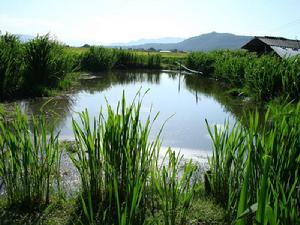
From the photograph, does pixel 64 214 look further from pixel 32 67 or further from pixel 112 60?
pixel 112 60

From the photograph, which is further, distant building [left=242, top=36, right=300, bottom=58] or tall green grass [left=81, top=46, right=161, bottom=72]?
tall green grass [left=81, top=46, right=161, bottom=72]

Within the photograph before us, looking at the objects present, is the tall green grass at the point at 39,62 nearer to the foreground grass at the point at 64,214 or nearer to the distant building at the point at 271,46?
the foreground grass at the point at 64,214

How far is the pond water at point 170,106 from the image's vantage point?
7.84 metres

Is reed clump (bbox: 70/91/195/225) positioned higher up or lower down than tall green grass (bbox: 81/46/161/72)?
lower down

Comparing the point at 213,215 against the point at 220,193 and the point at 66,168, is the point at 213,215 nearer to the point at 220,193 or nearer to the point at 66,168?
the point at 220,193

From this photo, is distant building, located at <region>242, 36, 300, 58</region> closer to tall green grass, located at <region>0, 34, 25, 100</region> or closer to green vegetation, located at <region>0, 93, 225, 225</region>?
Result: tall green grass, located at <region>0, 34, 25, 100</region>

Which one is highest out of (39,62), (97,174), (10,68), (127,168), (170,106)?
(39,62)

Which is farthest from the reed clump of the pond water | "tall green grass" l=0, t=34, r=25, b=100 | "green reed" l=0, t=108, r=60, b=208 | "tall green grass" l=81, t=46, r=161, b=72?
"tall green grass" l=81, t=46, r=161, b=72

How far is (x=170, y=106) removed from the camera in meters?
12.6

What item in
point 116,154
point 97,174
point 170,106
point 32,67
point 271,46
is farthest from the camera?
point 271,46

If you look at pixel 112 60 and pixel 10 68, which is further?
pixel 112 60

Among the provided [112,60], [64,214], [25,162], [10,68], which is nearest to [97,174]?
[64,214]

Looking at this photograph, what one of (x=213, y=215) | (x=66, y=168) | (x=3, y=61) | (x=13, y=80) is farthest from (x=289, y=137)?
(x=13, y=80)

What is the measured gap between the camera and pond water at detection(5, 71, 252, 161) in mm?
7840
